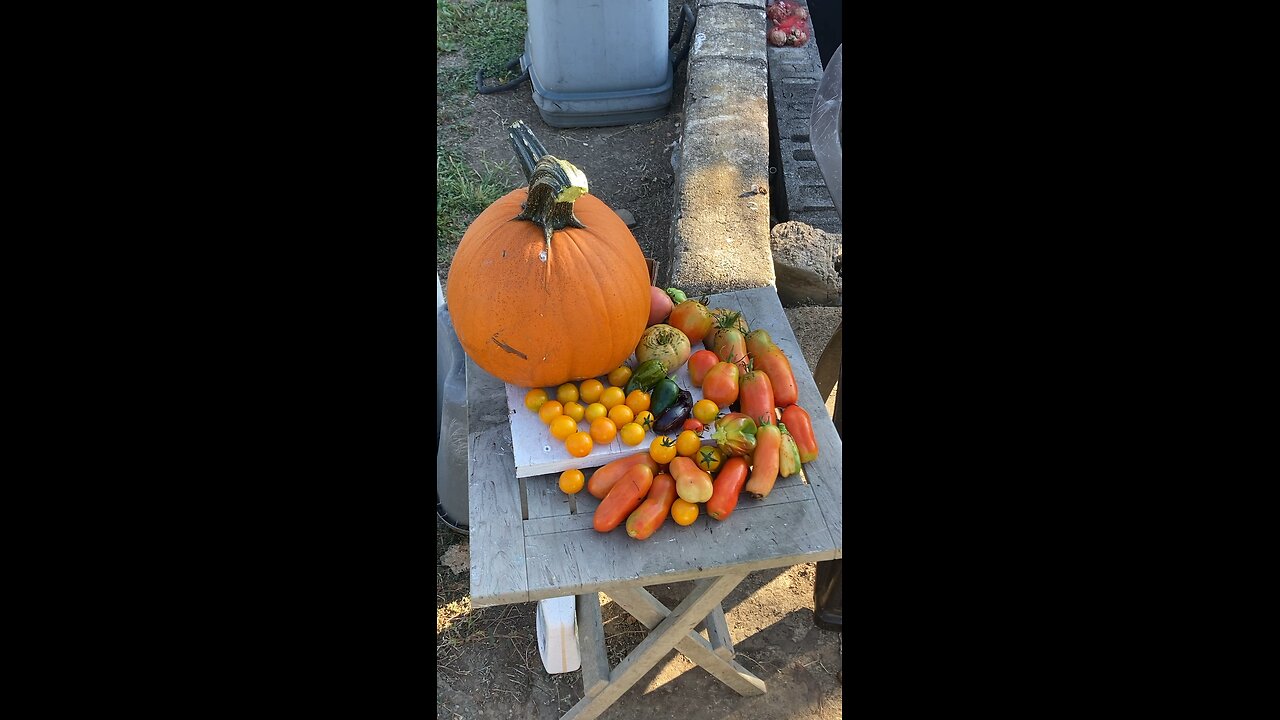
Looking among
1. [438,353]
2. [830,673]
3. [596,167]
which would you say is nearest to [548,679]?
[830,673]

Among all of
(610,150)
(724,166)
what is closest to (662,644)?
(724,166)

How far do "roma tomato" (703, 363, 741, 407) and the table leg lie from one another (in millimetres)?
411

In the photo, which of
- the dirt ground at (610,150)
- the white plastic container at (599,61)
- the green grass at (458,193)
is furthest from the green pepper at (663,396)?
the white plastic container at (599,61)

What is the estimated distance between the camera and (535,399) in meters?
2.23

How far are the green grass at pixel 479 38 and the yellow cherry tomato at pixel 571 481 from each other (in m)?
4.47

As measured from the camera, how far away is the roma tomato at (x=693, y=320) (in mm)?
2420

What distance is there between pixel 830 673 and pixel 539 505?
4.29ft

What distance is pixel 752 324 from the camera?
2641 mm

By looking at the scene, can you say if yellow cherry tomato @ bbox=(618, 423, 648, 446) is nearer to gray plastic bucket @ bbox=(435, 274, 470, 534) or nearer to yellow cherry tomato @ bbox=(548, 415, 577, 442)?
yellow cherry tomato @ bbox=(548, 415, 577, 442)

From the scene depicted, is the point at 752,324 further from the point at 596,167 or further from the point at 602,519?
the point at 596,167

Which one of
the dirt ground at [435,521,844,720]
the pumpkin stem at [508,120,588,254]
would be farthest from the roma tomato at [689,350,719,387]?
the dirt ground at [435,521,844,720]

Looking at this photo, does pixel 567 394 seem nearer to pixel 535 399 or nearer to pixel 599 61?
pixel 535 399

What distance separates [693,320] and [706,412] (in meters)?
0.34

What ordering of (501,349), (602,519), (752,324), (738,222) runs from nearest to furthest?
(602,519) → (501,349) → (752,324) → (738,222)
